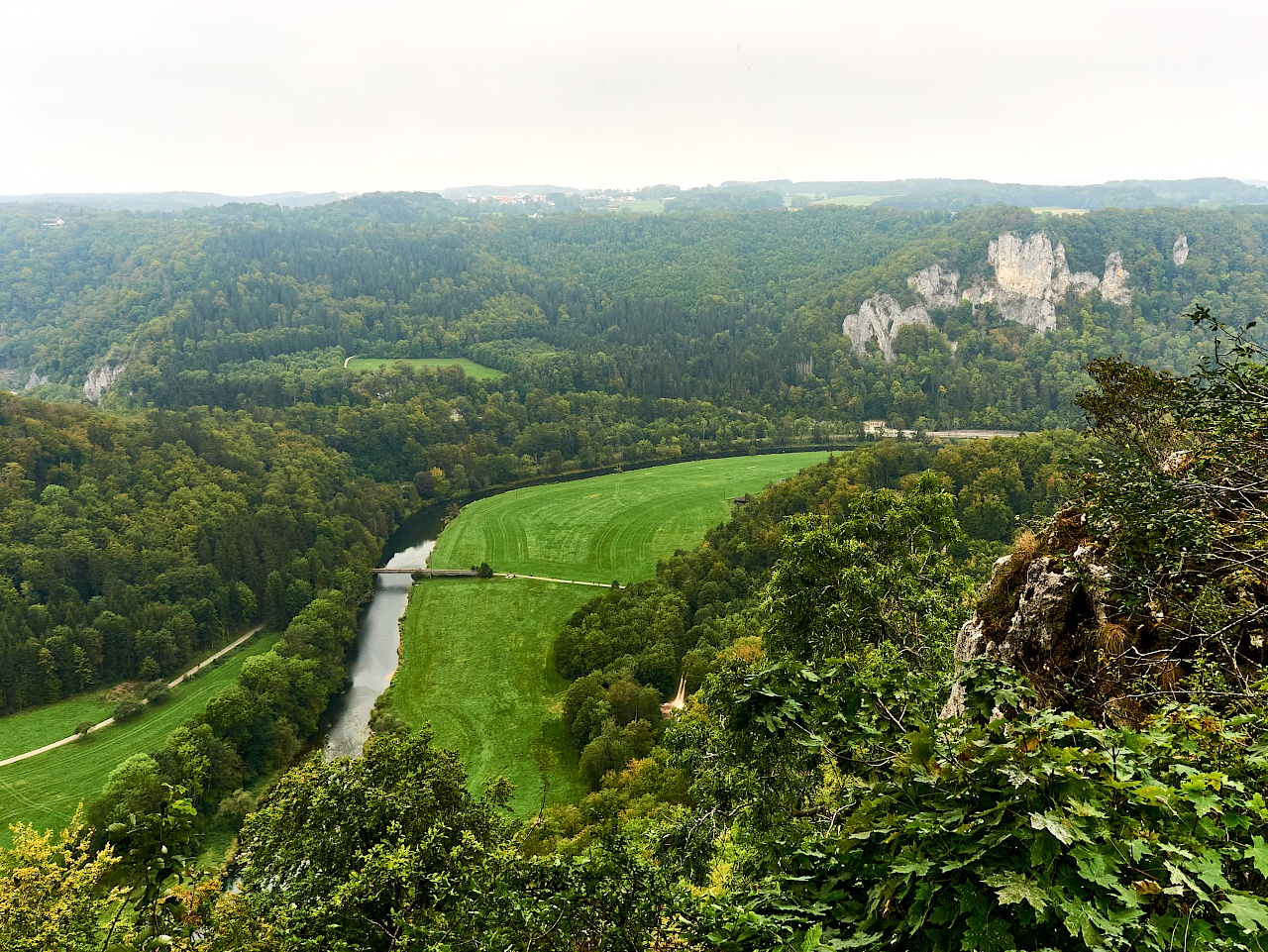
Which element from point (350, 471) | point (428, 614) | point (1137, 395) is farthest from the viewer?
point (350, 471)

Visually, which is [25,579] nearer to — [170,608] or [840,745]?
[170,608]

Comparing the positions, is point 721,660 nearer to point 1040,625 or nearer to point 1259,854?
point 1040,625

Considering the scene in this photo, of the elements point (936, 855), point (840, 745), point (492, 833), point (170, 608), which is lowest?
point (170, 608)

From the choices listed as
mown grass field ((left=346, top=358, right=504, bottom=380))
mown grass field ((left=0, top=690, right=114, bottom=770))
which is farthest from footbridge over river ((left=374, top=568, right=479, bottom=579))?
mown grass field ((left=346, top=358, right=504, bottom=380))

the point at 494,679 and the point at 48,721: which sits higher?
the point at 494,679

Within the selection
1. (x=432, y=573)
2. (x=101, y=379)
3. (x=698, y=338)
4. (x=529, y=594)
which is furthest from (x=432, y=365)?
(x=529, y=594)

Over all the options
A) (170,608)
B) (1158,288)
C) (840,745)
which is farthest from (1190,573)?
(1158,288)

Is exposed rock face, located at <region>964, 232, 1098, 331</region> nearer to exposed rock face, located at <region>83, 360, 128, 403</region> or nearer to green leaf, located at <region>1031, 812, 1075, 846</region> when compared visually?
green leaf, located at <region>1031, 812, 1075, 846</region>

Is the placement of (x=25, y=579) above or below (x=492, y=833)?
below
